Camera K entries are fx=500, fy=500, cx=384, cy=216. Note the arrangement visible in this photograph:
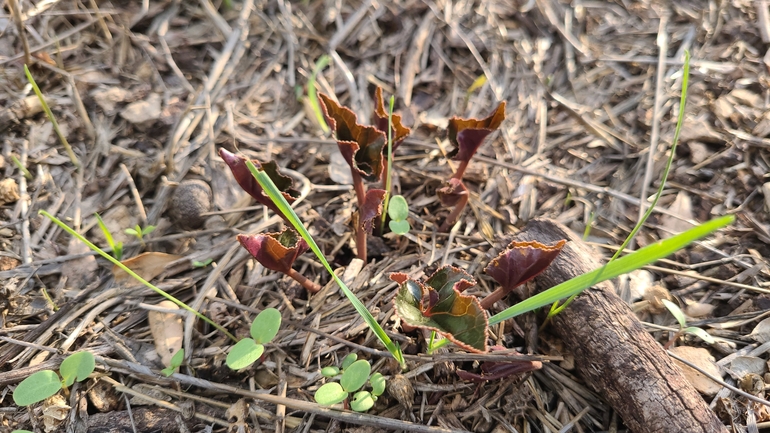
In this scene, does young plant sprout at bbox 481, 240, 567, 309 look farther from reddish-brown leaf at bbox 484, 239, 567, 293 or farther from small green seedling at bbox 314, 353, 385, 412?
small green seedling at bbox 314, 353, 385, 412

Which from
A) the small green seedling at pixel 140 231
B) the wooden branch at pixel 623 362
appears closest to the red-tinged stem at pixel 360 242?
the wooden branch at pixel 623 362

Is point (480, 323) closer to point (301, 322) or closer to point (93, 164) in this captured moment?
point (301, 322)

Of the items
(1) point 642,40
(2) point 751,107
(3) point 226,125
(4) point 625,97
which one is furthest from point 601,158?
(3) point 226,125

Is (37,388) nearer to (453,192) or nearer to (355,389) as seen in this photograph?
(355,389)

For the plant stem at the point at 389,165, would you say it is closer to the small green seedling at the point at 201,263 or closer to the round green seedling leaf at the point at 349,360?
the round green seedling leaf at the point at 349,360

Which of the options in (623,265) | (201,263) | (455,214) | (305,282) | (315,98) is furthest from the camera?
(315,98)

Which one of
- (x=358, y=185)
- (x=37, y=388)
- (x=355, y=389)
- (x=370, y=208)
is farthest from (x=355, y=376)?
(x=37, y=388)

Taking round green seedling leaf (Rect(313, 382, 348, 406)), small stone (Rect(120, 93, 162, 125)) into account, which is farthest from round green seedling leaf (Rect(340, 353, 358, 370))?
small stone (Rect(120, 93, 162, 125))
